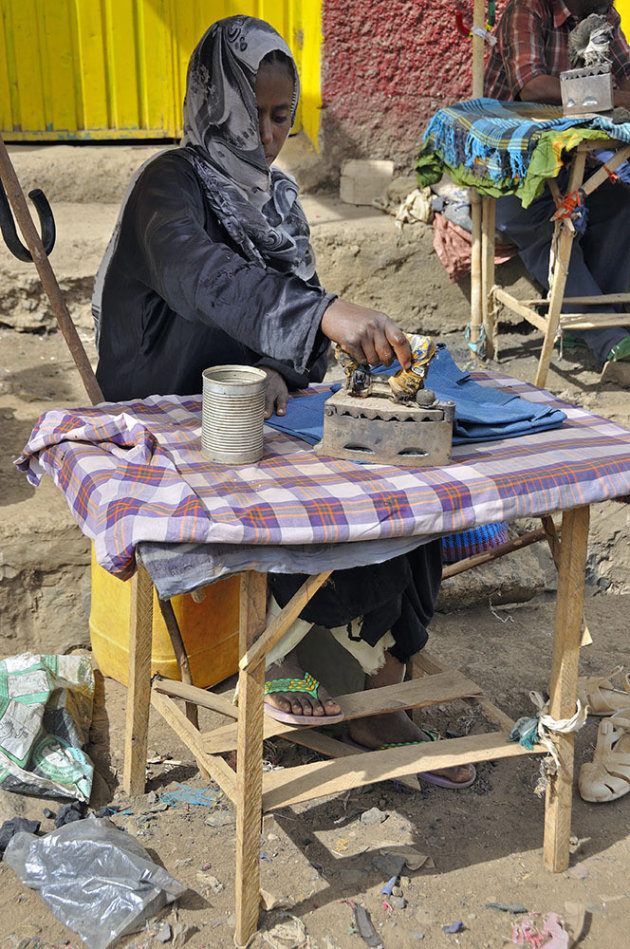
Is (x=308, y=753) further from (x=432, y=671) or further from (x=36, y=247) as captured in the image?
(x=36, y=247)

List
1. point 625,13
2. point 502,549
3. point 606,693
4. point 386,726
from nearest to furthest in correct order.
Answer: point 386,726 < point 502,549 < point 606,693 < point 625,13

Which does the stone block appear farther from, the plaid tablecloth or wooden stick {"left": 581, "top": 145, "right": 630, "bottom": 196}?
the plaid tablecloth

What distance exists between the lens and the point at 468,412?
212cm

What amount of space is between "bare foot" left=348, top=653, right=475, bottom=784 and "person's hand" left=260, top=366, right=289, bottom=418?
0.73 meters

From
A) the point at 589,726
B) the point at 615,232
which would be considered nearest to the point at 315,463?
the point at 589,726

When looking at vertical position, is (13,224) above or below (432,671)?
above

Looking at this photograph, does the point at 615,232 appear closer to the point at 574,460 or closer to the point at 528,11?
the point at 528,11

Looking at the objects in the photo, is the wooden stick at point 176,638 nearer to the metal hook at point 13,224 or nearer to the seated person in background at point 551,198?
the metal hook at point 13,224

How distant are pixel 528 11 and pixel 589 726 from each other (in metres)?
3.48

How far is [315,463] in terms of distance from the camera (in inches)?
77.2

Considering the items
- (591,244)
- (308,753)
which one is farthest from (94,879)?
(591,244)

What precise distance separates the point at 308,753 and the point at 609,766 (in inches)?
32.7

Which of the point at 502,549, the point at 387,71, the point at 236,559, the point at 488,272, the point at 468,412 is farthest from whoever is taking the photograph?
the point at 387,71

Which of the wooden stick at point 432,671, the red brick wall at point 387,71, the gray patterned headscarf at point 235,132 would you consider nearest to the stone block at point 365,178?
the red brick wall at point 387,71
